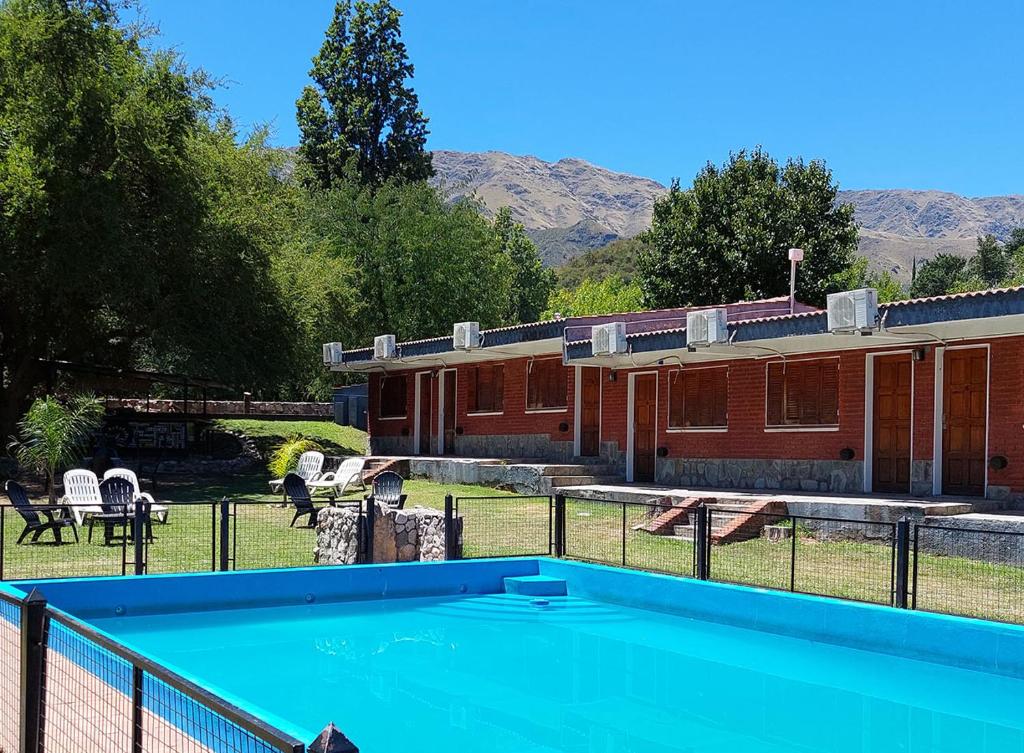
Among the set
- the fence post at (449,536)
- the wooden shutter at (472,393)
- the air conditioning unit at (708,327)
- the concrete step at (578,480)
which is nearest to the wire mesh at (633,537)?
the fence post at (449,536)

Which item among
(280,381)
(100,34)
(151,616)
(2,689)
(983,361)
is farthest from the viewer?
(280,381)

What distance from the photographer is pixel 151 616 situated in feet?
40.7

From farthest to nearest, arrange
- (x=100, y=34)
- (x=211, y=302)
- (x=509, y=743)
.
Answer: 1. (x=211, y=302)
2. (x=100, y=34)
3. (x=509, y=743)

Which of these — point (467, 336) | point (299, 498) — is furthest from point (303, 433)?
point (299, 498)

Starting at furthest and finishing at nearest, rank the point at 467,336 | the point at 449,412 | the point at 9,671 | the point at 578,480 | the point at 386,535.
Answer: the point at 449,412, the point at 467,336, the point at 578,480, the point at 386,535, the point at 9,671

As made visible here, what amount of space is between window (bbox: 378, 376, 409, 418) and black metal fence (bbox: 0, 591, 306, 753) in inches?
1036

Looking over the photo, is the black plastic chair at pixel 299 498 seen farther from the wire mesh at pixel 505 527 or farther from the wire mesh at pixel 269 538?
the wire mesh at pixel 505 527

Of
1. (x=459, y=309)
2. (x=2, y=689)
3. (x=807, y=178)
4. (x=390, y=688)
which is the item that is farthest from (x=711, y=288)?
(x=2, y=689)

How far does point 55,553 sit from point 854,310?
41.2 feet

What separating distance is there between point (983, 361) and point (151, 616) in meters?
13.3

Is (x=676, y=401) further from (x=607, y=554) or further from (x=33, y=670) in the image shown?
(x=33, y=670)

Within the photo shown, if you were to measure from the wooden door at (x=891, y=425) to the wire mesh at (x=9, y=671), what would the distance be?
1558 centimetres

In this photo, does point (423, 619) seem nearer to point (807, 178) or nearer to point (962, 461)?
point (962, 461)

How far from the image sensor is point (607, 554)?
16.4m
